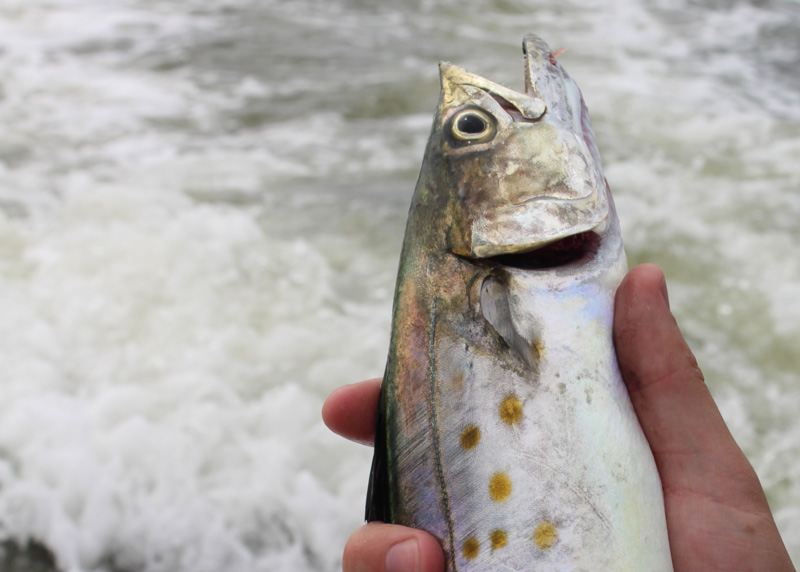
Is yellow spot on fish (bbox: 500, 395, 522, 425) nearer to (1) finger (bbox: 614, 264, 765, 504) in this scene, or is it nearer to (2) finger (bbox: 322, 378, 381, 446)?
(1) finger (bbox: 614, 264, 765, 504)

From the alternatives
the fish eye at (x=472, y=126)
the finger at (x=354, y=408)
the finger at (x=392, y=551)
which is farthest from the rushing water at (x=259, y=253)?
the fish eye at (x=472, y=126)

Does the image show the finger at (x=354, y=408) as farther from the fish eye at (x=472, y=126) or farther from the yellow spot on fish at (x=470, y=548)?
the fish eye at (x=472, y=126)

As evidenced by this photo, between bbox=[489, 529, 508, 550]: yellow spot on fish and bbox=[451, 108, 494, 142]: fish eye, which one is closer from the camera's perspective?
bbox=[489, 529, 508, 550]: yellow spot on fish

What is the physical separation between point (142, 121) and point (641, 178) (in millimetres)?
5044

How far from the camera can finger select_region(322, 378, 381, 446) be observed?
7.14ft

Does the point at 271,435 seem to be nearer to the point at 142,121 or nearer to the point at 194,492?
the point at 194,492

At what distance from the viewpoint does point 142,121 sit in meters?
7.05

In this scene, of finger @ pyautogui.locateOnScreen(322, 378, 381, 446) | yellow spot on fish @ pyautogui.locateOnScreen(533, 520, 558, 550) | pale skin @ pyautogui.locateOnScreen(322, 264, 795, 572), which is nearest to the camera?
yellow spot on fish @ pyautogui.locateOnScreen(533, 520, 558, 550)

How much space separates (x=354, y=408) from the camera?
7.14 feet

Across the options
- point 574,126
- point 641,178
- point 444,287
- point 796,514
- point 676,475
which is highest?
point 574,126

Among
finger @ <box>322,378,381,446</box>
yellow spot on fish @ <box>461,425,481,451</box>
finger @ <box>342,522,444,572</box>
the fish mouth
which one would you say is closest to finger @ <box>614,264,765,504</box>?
the fish mouth

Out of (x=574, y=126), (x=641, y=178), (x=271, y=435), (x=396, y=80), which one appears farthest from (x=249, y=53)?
(x=574, y=126)

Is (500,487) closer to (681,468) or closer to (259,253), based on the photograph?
(681,468)

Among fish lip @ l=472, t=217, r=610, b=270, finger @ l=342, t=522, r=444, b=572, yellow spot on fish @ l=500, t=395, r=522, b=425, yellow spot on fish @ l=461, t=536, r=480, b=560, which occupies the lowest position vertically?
finger @ l=342, t=522, r=444, b=572
